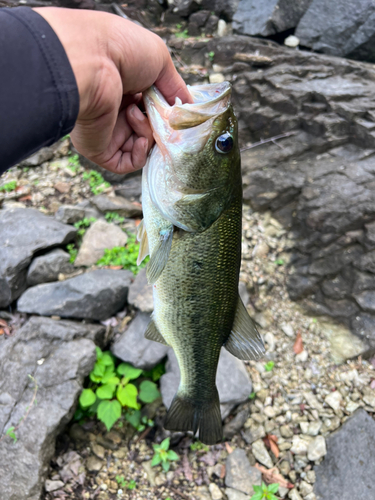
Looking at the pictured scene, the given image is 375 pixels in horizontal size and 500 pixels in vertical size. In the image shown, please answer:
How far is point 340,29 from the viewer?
5.78m

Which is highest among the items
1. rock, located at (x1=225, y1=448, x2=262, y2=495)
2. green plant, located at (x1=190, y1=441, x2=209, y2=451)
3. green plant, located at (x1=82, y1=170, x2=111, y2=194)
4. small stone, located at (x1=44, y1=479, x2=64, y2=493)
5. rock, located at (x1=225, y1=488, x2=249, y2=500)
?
green plant, located at (x1=82, y1=170, x2=111, y2=194)

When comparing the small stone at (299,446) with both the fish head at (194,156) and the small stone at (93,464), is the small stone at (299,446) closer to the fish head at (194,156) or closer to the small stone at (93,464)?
the small stone at (93,464)

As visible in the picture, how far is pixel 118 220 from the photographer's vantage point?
15.2ft

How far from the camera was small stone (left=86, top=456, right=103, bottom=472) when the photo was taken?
3131 millimetres

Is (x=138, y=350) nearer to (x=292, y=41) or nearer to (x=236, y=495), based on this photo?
(x=236, y=495)

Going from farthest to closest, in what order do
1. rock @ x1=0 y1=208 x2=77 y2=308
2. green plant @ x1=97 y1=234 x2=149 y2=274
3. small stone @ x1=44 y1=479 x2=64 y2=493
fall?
1. green plant @ x1=97 y1=234 x2=149 y2=274
2. rock @ x1=0 y1=208 x2=77 y2=308
3. small stone @ x1=44 y1=479 x2=64 y2=493

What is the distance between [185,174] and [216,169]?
0.17 m

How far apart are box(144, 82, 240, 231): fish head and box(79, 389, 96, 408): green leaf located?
7.40 ft

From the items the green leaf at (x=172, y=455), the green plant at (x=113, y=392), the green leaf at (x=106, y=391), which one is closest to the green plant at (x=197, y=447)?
the green leaf at (x=172, y=455)

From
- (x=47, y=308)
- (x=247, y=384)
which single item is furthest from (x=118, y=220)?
(x=247, y=384)

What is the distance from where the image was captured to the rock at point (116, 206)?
4648 millimetres

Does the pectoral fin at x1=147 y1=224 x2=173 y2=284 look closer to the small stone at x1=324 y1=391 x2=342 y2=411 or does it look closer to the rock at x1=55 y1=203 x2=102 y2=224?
the small stone at x1=324 y1=391 x2=342 y2=411

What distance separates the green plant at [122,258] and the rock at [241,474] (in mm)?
2278

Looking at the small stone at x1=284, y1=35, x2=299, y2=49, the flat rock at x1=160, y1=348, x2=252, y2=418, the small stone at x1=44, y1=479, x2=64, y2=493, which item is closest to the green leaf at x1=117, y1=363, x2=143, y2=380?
the flat rock at x1=160, y1=348, x2=252, y2=418
